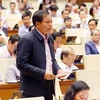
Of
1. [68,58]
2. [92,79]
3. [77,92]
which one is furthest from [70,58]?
[77,92]

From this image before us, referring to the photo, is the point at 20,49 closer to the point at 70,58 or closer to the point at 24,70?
the point at 24,70

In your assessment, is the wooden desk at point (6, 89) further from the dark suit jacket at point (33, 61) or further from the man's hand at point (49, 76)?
the man's hand at point (49, 76)

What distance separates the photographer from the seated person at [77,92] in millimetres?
2373

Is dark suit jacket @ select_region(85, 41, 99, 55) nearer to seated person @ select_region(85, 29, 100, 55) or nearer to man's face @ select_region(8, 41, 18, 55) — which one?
seated person @ select_region(85, 29, 100, 55)

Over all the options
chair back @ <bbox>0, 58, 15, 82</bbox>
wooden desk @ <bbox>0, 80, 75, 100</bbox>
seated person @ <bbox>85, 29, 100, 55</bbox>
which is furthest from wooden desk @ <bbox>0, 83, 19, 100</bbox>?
seated person @ <bbox>85, 29, 100, 55</bbox>

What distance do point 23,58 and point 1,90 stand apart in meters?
1.00

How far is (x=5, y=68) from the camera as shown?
395cm

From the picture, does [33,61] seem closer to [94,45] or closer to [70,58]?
[70,58]

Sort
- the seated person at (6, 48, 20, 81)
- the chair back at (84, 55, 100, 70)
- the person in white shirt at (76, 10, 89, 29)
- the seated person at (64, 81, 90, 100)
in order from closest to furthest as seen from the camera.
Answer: the seated person at (64, 81, 90, 100), the seated person at (6, 48, 20, 81), the chair back at (84, 55, 100, 70), the person in white shirt at (76, 10, 89, 29)

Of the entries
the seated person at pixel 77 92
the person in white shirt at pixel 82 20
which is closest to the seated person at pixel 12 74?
the seated person at pixel 77 92

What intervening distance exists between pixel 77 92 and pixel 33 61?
16.7 inches

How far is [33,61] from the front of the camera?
2670 millimetres

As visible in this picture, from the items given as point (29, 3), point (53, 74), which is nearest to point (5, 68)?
point (53, 74)

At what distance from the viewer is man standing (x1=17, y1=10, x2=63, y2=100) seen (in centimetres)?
263
